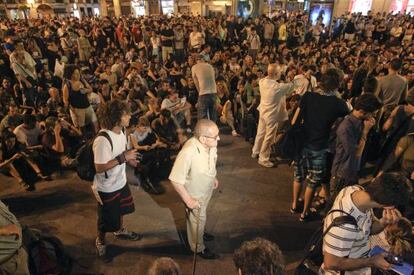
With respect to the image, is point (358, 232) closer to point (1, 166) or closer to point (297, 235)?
point (297, 235)

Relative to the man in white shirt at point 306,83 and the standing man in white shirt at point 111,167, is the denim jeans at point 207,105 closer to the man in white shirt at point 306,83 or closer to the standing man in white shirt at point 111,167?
the man in white shirt at point 306,83

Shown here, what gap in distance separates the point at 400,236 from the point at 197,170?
6.94 feet

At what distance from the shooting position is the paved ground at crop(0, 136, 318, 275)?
11.8 feet

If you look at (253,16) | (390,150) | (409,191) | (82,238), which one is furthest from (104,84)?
(253,16)

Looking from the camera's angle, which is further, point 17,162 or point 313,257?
point 17,162

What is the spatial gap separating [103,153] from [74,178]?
9.30ft

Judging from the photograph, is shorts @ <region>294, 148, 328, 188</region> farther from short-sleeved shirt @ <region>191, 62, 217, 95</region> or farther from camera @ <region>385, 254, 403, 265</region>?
short-sleeved shirt @ <region>191, 62, 217, 95</region>

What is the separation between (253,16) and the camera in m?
18.4

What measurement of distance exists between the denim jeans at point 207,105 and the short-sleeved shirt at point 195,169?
3363 millimetres

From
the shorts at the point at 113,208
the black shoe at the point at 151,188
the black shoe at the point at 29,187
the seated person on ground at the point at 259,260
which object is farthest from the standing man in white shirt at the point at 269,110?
the black shoe at the point at 29,187

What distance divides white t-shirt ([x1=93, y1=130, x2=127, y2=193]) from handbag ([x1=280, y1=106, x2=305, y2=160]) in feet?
6.88

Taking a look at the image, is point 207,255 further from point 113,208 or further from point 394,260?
point 394,260

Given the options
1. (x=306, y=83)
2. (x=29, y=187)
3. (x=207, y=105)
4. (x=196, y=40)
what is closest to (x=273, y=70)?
(x=306, y=83)

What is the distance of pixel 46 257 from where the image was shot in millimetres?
3049
